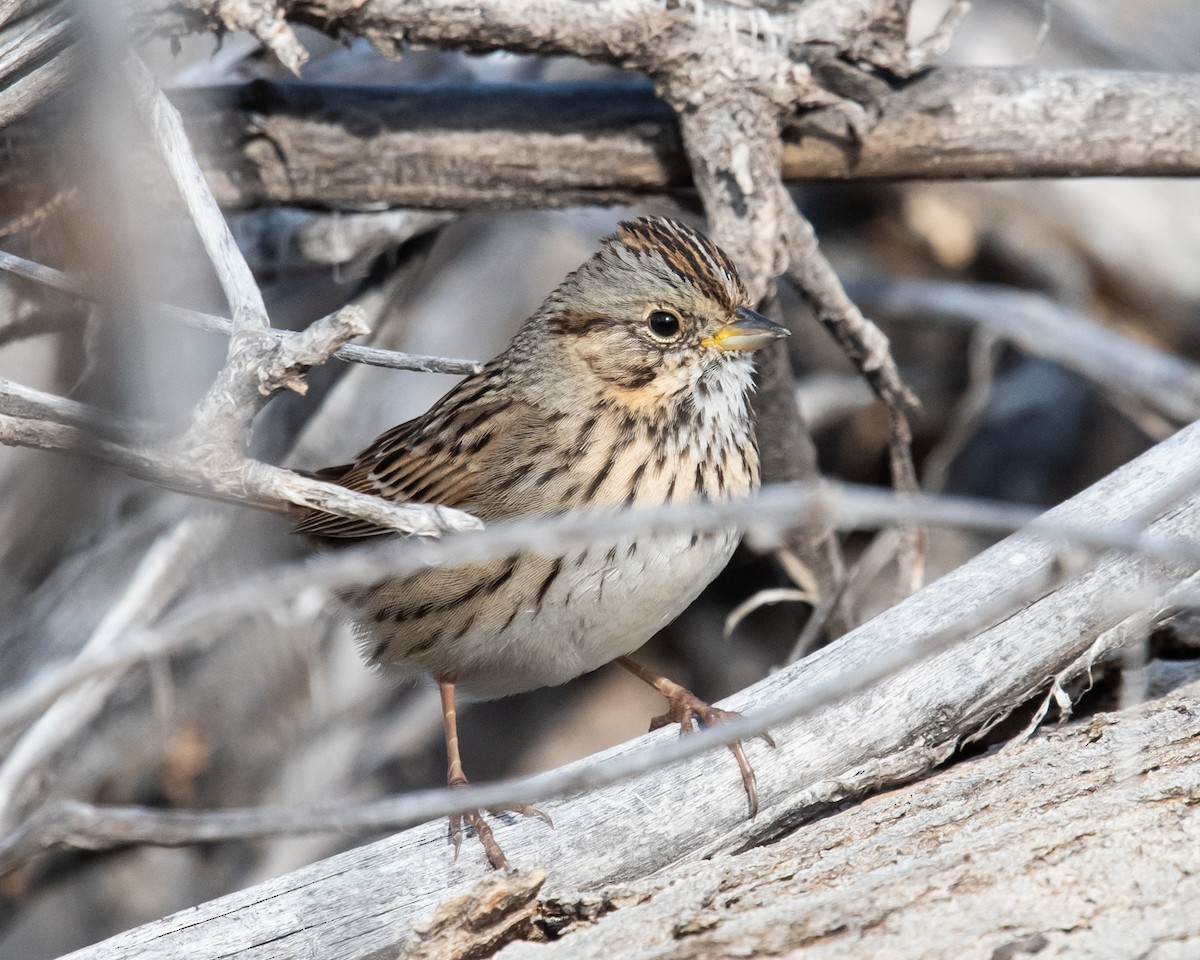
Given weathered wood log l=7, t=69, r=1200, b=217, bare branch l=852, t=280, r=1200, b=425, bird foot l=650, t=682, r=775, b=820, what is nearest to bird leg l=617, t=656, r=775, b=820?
bird foot l=650, t=682, r=775, b=820

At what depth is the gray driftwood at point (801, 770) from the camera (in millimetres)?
2193

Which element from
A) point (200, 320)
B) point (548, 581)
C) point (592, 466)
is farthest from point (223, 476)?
point (592, 466)

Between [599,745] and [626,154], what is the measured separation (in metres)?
2.25

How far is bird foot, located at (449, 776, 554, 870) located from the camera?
2334 mm

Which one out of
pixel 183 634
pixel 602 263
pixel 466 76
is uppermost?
pixel 466 76

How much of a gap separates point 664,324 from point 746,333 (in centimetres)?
19

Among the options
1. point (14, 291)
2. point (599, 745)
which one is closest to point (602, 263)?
point (14, 291)

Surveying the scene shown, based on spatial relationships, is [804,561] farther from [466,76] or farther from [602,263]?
[466,76]

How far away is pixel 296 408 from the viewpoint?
13.2 ft

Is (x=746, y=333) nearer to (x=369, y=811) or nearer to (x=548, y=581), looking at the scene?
(x=548, y=581)

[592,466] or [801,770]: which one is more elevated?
[592,466]

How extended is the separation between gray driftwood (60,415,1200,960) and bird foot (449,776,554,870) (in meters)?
0.02

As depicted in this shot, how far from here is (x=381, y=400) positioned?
4.20m

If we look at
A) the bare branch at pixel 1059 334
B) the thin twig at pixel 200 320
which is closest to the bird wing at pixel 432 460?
the thin twig at pixel 200 320
